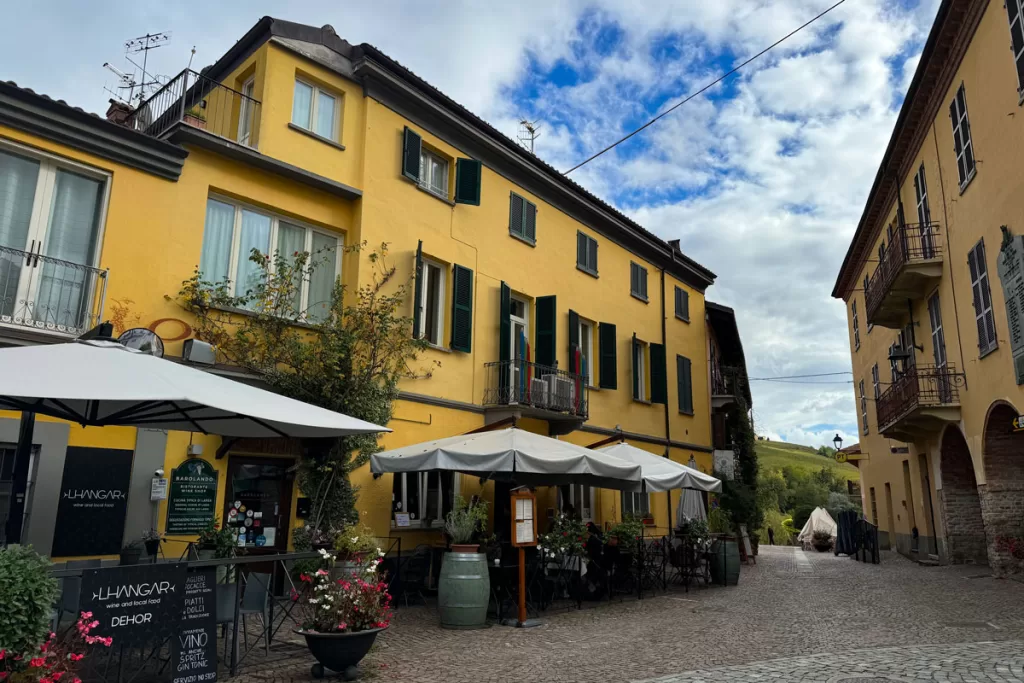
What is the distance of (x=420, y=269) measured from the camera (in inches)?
473

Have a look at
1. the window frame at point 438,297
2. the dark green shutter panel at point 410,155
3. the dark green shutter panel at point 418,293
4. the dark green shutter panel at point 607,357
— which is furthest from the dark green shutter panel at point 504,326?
the dark green shutter panel at point 607,357

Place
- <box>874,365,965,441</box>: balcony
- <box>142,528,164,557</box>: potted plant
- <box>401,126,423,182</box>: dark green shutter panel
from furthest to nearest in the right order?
<box>874,365,965,441</box>: balcony
<box>401,126,423,182</box>: dark green shutter panel
<box>142,528,164,557</box>: potted plant

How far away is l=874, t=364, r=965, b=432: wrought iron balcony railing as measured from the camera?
1538cm

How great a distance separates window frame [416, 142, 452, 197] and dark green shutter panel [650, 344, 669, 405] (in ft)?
25.7

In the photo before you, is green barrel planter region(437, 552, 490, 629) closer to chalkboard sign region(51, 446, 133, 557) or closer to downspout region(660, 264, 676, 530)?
chalkboard sign region(51, 446, 133, 557)

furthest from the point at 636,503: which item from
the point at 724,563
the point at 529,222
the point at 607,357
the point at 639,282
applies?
the point at 529,222

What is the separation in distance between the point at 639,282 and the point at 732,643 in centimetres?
1251

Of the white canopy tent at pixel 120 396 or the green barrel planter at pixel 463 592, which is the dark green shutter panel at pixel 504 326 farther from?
the white canopy tent at pixel 120 396

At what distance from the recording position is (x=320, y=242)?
1112cm

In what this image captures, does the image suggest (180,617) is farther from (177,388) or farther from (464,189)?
(464,189)

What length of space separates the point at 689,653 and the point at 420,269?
733cm

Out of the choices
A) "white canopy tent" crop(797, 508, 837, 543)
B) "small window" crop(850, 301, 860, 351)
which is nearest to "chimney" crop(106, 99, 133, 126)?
"small window" crop(850, 301, 860, 351)

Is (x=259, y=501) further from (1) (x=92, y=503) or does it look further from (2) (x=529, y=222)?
(2) (x=529, y=222)

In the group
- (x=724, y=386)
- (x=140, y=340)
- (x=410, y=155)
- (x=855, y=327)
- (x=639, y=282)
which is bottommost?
(x=140, y=340)
